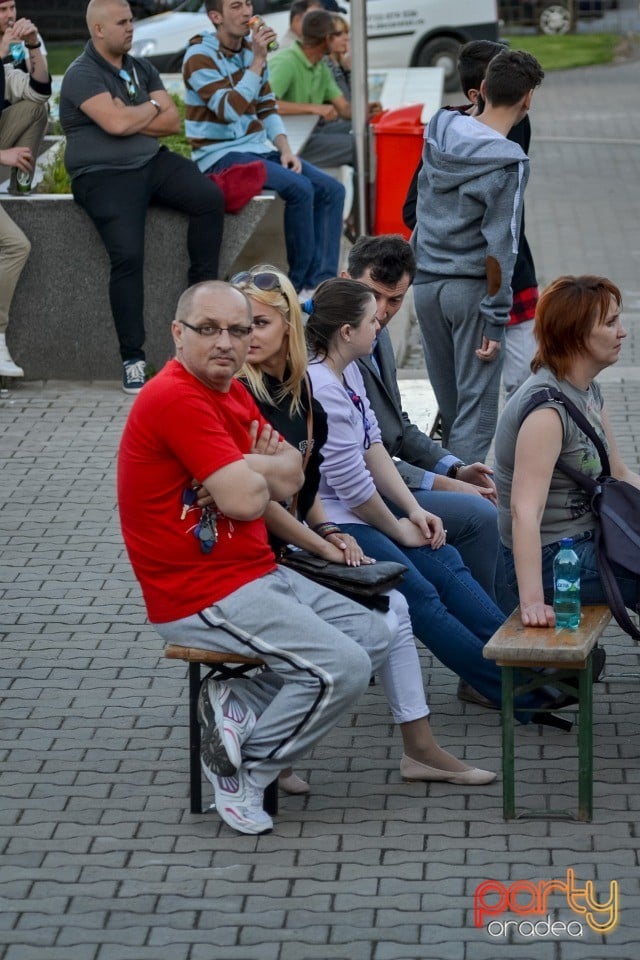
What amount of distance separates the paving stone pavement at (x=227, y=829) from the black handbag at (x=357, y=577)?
24.0 inches

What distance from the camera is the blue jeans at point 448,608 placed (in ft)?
15.5

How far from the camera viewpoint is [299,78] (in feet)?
39.8

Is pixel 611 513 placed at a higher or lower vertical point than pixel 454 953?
higher

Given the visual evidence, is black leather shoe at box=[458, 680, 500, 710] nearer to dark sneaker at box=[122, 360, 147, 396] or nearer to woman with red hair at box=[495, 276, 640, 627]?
woman with red hair at box=[495, 276, 640, 627]

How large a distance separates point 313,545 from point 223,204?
4.75 metres

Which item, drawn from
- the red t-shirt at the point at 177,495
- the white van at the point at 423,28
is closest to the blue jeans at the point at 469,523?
the red t-shirt at the point at 177,495

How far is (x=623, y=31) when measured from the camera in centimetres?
2931

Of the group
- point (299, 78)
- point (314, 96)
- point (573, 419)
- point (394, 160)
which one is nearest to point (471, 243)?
point (573, 419)

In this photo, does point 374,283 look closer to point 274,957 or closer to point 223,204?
point 274,957

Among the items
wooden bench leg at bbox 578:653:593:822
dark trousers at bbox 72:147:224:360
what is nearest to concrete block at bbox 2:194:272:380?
dark trousers at bbox 72:147:224:360

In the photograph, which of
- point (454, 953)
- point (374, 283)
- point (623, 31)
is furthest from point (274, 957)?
point (623, 31)

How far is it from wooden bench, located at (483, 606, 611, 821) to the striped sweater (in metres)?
5.64

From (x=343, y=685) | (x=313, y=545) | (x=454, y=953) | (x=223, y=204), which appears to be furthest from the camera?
(x=223, y=204)

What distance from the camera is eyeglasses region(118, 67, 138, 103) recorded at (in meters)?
8.55
